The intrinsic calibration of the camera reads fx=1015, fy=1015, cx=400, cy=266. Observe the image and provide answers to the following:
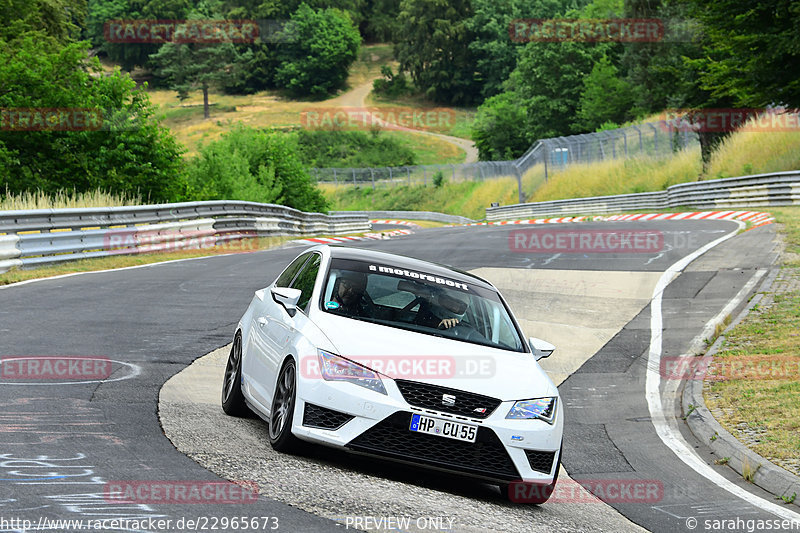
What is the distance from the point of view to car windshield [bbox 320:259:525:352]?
25.8 ft

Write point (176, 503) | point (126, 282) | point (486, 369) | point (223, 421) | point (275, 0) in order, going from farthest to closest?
point (275, 0) < point (126, 282) < point (223, 421) < point (486, 369) < point (176, 503)

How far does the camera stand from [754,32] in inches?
910

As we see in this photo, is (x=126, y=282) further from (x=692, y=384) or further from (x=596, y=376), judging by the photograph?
(x=692, y=384)

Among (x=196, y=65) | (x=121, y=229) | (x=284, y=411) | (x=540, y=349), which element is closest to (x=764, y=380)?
(x=540, y=349)

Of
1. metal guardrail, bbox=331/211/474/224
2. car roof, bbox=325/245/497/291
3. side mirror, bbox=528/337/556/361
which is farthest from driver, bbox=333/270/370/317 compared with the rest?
metal guardrail, bbox=331/211/474/224

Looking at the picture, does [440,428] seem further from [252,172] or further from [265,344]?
[252,172]

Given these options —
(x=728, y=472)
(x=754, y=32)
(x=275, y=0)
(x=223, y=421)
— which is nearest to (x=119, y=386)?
(x=223, y=421)

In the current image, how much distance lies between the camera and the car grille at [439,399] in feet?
22.4

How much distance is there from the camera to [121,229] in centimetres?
2305

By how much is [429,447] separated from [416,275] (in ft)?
6.49

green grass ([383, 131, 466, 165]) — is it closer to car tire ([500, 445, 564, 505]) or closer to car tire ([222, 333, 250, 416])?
car tire ([222, 333, 250, 416])

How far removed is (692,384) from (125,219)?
1494 centimetres

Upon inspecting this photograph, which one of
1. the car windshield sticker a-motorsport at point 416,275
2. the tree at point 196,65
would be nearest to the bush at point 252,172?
the car windshield sticker a-motorsport at point 416,275

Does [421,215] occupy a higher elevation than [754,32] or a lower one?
lower
